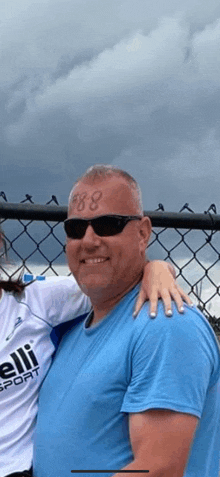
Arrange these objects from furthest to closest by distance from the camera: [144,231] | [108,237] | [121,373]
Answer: [144,231], [108,237], [121,373]

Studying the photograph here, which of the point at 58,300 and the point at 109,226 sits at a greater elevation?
the point at 109,226

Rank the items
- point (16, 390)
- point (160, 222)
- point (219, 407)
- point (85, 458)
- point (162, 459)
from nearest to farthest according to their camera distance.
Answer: point (162, 459)
point (85, 458)
point (219, 407)
point (16, 390)
point (160, 222)

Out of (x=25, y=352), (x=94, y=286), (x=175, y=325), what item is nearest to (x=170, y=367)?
(x=175, y=325)

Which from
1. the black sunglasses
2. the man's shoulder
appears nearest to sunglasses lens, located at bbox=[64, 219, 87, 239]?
the black sunglasses

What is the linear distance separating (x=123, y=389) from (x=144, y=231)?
0.53m

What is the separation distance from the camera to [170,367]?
1.65 meters

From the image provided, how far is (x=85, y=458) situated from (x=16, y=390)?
46 cm

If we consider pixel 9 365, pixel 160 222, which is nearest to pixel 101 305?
pixel 9 365

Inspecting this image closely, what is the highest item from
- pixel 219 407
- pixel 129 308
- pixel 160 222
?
pixel 160 222

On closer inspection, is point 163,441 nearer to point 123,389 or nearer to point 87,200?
point 123,389

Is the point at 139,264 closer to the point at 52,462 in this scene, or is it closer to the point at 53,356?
the point at 53,356

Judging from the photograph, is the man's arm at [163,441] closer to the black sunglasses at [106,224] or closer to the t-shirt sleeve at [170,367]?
the t-shirt sleeve at [170,367]

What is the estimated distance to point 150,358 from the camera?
1.68 metres

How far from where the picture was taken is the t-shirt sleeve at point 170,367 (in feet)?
5.40
